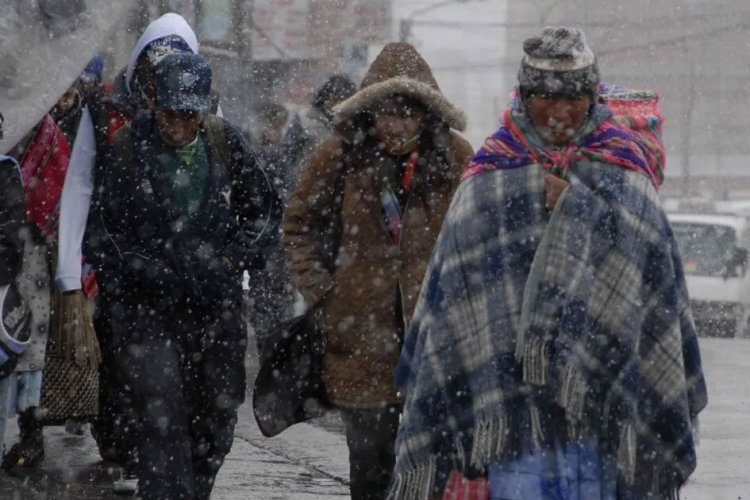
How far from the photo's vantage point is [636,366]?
4.30 m

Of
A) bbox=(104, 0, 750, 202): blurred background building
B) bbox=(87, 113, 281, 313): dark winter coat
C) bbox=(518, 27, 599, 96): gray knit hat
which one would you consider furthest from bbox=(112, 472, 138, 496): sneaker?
bbox=(104, 0, 750, 202): blurred background building

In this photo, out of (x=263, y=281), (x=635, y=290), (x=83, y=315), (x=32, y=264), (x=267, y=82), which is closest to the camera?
(x=635, y=290)

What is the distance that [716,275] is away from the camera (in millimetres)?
23312

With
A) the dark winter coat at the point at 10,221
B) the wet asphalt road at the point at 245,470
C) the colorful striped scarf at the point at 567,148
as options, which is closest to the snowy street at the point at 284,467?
the wet asphalt road at the point at 245,470

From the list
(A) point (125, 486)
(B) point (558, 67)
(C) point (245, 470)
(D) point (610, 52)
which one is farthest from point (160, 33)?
(D) point (610, 52)

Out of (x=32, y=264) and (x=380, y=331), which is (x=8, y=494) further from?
(x=380, y=331)

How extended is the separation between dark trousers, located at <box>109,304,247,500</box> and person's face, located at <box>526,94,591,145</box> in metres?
1.89

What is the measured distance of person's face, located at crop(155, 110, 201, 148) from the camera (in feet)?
19.5

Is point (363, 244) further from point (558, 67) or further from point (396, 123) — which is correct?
point (558, 67)

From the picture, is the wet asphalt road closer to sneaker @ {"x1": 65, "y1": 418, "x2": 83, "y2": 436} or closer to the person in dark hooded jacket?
sneaker @ {"x1": 65, "y1": 418, "x2": 83, "y2": 436}

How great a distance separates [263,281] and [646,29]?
6176 cm

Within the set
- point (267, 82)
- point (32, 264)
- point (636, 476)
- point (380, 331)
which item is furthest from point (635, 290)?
point (267, 82)

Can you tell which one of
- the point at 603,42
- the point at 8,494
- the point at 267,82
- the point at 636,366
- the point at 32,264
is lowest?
the point at 8,494

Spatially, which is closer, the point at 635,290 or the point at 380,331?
the point at 635,290
